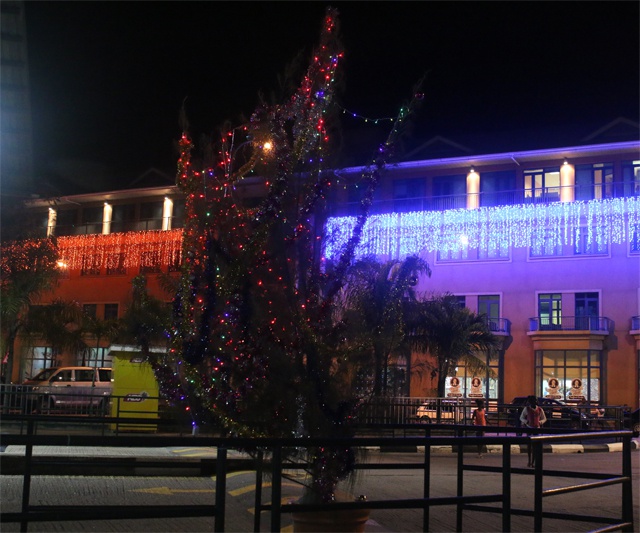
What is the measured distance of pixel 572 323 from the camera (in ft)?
141

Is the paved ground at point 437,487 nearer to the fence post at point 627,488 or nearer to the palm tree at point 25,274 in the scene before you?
the fence post at point 627,488

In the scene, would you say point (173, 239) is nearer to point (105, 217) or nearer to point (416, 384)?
point (105, 217)

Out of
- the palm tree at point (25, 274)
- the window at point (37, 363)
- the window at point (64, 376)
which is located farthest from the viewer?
the window at point (37, 363)

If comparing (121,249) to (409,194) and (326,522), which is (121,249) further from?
(326,522)

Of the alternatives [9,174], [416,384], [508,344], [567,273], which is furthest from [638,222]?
[9,174]

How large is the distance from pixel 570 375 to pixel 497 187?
1121 cm

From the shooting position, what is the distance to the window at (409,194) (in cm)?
4656

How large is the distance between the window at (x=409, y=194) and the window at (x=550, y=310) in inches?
337

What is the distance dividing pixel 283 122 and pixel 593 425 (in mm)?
26652

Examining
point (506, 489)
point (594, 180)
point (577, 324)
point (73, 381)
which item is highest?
point (594, 180)

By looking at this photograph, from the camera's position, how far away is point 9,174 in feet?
54.0

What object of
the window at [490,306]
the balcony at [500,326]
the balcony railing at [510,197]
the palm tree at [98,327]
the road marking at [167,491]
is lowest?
the road marking at [167,491]

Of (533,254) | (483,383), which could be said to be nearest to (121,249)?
(483,383)

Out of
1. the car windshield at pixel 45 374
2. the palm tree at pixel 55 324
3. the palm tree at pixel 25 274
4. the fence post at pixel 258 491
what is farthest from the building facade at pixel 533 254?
the fence post at pixel 258 491
